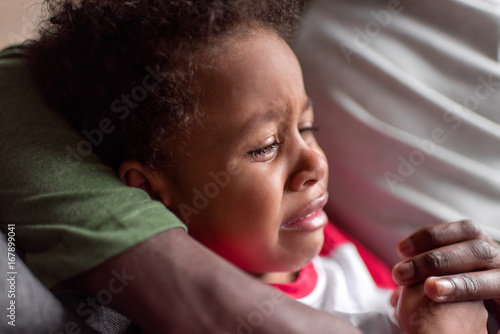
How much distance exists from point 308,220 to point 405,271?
18 centimetres

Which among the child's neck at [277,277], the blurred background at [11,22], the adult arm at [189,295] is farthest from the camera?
the blurred background at [11,22]

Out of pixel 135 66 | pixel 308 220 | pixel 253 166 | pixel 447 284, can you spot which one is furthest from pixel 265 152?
pixel 447 284

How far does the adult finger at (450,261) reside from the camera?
765mm

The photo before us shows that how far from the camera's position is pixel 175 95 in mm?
761

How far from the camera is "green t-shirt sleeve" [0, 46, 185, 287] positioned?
0.56 meters

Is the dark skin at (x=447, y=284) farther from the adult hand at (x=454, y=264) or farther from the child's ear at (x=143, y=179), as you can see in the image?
the child's ear at (x=143, y=179)

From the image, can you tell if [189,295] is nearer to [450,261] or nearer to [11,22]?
[450,261]

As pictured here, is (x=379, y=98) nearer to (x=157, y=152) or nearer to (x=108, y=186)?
(x=157, y=152)

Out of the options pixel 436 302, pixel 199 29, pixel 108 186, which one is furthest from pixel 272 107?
pixel 436 302

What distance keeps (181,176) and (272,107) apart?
7.5 inches

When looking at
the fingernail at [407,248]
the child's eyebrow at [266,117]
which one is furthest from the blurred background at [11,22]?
the fingernail at [407,248]

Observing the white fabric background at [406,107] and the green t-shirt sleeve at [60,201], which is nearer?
the green t-shirt sleeve at [60,201]

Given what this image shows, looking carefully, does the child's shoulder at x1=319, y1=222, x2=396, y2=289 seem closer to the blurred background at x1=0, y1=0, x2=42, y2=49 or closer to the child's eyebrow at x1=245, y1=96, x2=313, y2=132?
the child's eyebrow at x1=245, y1=96, x2=313, y2=132

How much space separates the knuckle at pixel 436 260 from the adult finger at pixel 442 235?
0.05 metres
